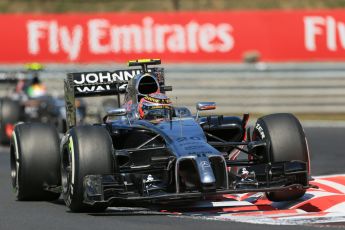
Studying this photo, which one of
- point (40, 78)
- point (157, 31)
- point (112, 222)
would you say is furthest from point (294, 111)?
point (112, 222)

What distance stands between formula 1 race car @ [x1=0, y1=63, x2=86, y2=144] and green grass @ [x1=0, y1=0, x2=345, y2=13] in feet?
24.9

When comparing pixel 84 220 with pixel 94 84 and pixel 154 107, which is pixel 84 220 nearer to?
pixel 154 107

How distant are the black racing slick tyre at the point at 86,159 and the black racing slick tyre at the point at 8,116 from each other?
32.6 feet

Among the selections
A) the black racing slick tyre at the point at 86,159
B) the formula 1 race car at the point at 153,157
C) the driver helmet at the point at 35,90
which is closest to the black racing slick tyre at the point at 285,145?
the formula 1 race car at the point at 153,157

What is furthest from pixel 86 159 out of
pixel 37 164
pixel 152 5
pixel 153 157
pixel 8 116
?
pixel 152 5

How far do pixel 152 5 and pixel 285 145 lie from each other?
67.0ft

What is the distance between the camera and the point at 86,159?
384 inches

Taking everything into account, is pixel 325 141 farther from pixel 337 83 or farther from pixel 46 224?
Answer: pixel 46 224

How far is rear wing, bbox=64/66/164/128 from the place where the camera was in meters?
12.3

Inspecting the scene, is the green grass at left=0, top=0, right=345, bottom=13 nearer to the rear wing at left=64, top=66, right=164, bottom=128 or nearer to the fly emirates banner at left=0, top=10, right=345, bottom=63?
the fly emirates banner at left=0, top=10, right=345, bottom=63

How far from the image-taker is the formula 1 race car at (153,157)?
31.5ft

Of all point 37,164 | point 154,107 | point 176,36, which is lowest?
point 37,164

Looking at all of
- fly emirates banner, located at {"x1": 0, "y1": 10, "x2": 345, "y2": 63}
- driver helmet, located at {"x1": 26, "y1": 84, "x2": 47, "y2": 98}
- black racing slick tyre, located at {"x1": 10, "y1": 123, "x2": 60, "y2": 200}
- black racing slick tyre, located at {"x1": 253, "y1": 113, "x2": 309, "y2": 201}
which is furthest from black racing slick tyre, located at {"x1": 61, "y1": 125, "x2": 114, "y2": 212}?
fly emirates banner, located at {"x1": 0, "y1": 10, "x2": 345, "y2": 63}

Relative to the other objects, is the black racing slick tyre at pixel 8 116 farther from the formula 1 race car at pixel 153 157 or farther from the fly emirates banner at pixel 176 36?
the formula 1 race car at pixel 153 157
